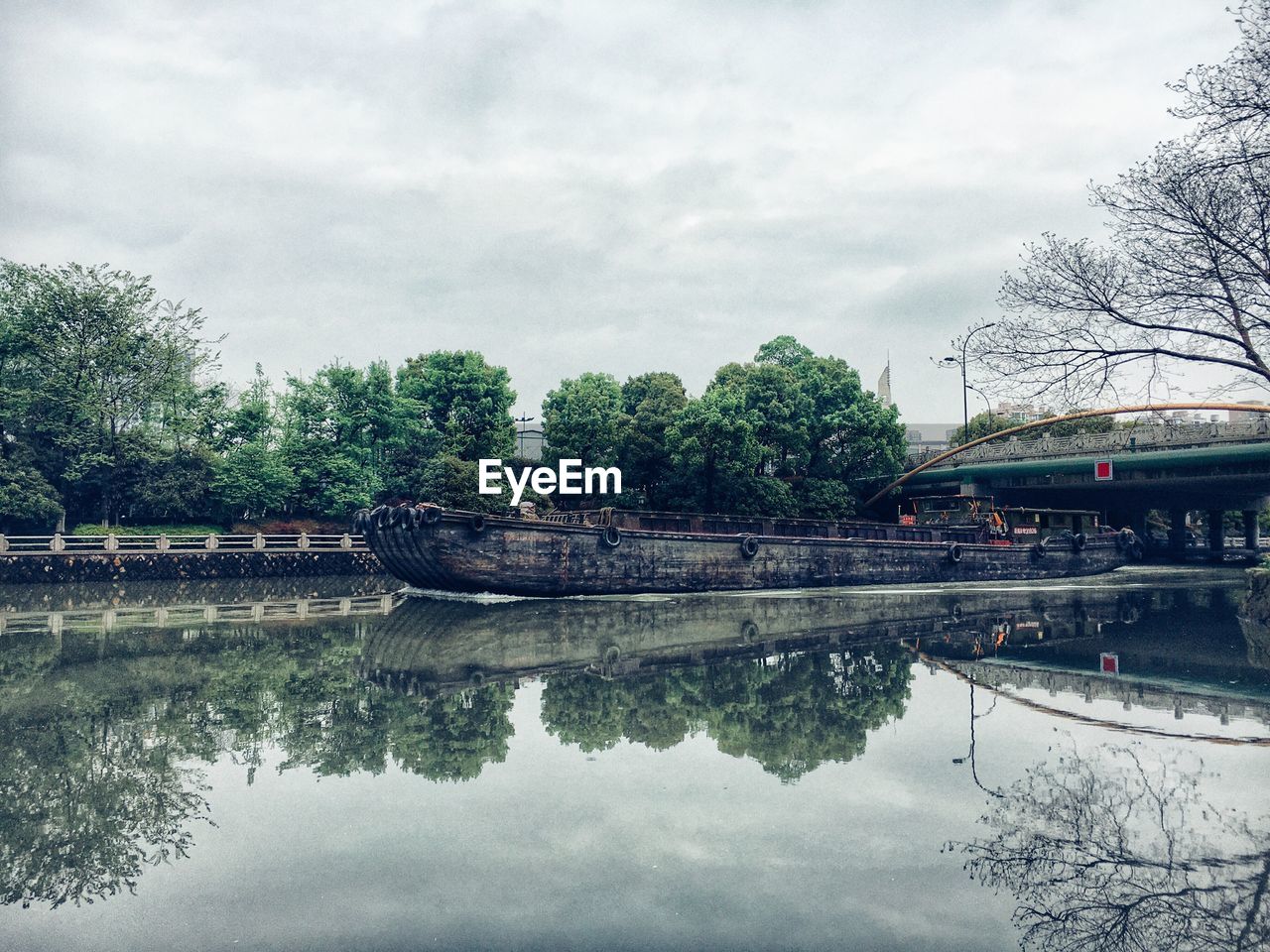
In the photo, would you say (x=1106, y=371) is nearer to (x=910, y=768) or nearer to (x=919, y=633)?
(x=919, y=633)

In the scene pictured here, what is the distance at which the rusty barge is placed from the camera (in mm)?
27562

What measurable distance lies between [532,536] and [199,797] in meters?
19.8

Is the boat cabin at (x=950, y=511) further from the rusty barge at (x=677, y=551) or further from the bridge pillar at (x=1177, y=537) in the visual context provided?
the bridge pillar at (x=1177, y=537)

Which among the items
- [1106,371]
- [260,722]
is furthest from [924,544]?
[260,722]

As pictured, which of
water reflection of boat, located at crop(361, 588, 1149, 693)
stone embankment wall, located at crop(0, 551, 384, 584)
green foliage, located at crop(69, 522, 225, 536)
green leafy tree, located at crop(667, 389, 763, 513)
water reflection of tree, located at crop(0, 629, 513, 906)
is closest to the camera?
water reflection of tree, located at crop(0, 629, 513, 906)

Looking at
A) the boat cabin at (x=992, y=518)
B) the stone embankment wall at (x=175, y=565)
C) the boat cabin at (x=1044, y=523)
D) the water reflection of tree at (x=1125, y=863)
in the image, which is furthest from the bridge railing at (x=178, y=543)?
the water reflection of tree at (x=1125, y=863)

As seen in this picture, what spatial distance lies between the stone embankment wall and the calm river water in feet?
74.3

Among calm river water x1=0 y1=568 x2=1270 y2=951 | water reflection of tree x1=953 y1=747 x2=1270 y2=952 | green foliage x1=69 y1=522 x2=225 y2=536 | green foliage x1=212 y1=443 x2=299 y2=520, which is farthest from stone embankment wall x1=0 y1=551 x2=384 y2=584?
water reflection of tree x1=953 y1=747 x2=1270 y2=952

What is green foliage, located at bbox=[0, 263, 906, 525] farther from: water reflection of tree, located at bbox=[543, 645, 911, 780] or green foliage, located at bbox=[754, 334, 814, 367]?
water reflection of tree, located at bbox=[543, 645, 911, 780]

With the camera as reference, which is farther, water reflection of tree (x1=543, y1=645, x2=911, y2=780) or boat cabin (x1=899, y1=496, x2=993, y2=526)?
boat cabin (x1=899, y1=496, x2=993, y2=526)

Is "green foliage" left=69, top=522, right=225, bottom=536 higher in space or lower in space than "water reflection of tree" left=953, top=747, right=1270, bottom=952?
higher

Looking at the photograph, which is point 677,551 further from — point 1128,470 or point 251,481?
point 1128,470

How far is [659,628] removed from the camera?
21156mm

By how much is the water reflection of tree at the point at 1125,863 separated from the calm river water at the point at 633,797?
29 millimetres
